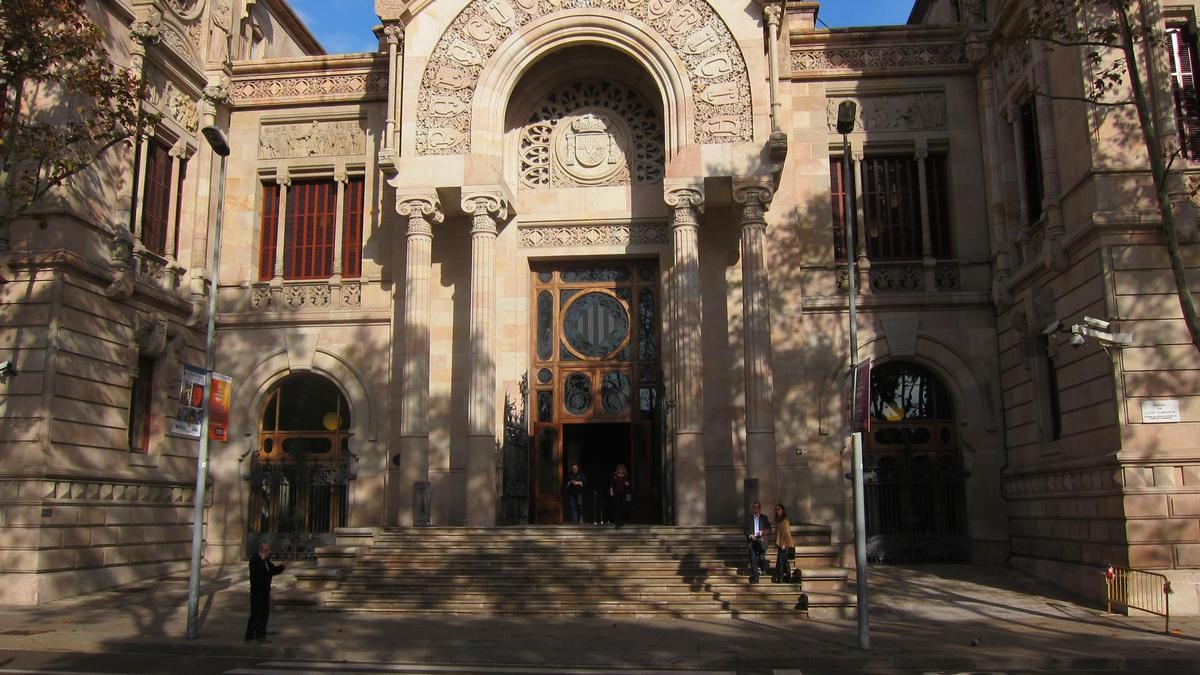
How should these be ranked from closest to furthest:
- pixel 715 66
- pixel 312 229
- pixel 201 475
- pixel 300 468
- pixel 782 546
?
pixel 201 475 → pixel 782 546 → pixel 715 66 → pixel 300 468 → pixel 312 229

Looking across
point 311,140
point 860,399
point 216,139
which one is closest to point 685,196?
point 860,399

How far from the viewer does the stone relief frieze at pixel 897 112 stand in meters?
25.5

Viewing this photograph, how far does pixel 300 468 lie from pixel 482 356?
6.38 meters

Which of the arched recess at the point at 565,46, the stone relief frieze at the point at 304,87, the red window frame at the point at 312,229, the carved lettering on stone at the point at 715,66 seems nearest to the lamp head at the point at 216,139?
the arched recess at the point at 565,46

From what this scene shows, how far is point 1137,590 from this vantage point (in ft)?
55.3

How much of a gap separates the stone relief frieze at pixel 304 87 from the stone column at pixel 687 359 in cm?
951

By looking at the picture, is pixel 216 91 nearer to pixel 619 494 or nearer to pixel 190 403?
pixel 190 403

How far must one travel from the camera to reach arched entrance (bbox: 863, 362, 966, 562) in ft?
77.3

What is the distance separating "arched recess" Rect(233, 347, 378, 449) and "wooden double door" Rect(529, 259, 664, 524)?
14.4 feet

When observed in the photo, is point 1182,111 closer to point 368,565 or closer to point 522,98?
point 522,98

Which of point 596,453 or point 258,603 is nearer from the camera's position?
point 258,603

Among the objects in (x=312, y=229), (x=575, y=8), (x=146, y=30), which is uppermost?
(x=575, y=8)

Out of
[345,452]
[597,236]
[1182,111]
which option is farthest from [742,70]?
[345,452]

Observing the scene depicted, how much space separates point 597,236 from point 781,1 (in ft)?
23.7
